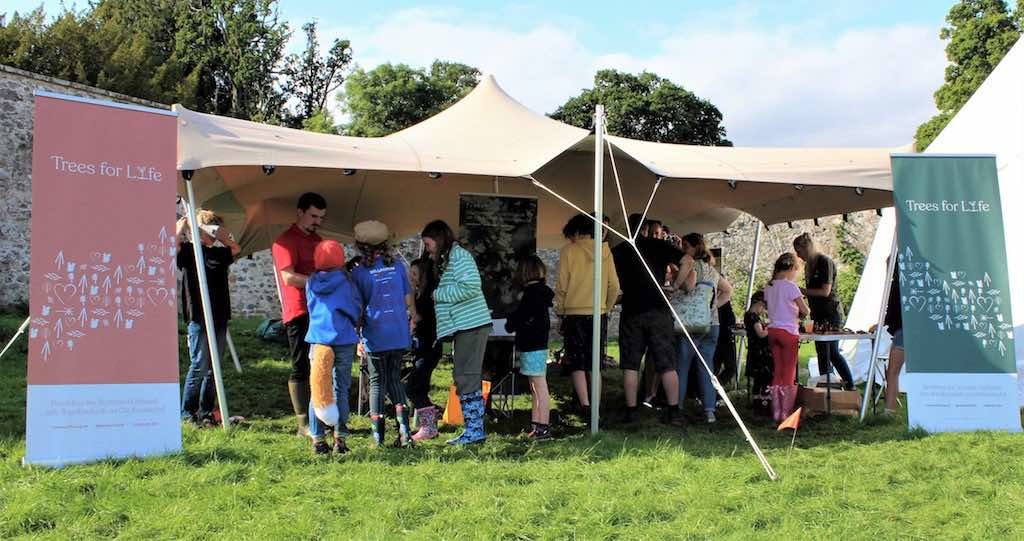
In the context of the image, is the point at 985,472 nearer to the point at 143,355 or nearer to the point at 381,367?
the point at 381,367

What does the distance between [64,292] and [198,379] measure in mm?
1200

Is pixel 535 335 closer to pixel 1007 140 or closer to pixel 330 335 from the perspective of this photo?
pixel 330 335

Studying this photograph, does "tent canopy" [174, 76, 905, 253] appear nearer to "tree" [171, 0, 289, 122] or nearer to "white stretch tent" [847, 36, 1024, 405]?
"white stretch tent" [847, 36, 1024, 405]

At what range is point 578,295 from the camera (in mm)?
4984

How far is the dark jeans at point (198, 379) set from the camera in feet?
15.2

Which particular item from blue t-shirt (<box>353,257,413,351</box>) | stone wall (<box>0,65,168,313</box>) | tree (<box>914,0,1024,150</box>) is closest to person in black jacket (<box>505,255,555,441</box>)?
blue t-shirt (<box>353,257,413,351</box>)

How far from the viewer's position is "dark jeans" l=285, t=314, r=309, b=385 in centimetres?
432

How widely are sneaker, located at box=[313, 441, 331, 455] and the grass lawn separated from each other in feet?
0.20

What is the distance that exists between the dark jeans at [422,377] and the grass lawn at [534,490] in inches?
19.4

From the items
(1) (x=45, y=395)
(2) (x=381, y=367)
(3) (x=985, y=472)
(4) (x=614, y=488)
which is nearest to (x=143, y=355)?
(1) (x=45, y=395)

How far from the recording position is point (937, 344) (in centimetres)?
482

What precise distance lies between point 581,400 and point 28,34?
16706mm

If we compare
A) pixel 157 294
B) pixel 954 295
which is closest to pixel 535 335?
pixel 157 294

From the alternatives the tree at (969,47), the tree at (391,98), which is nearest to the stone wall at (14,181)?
the tree at (391,98)
